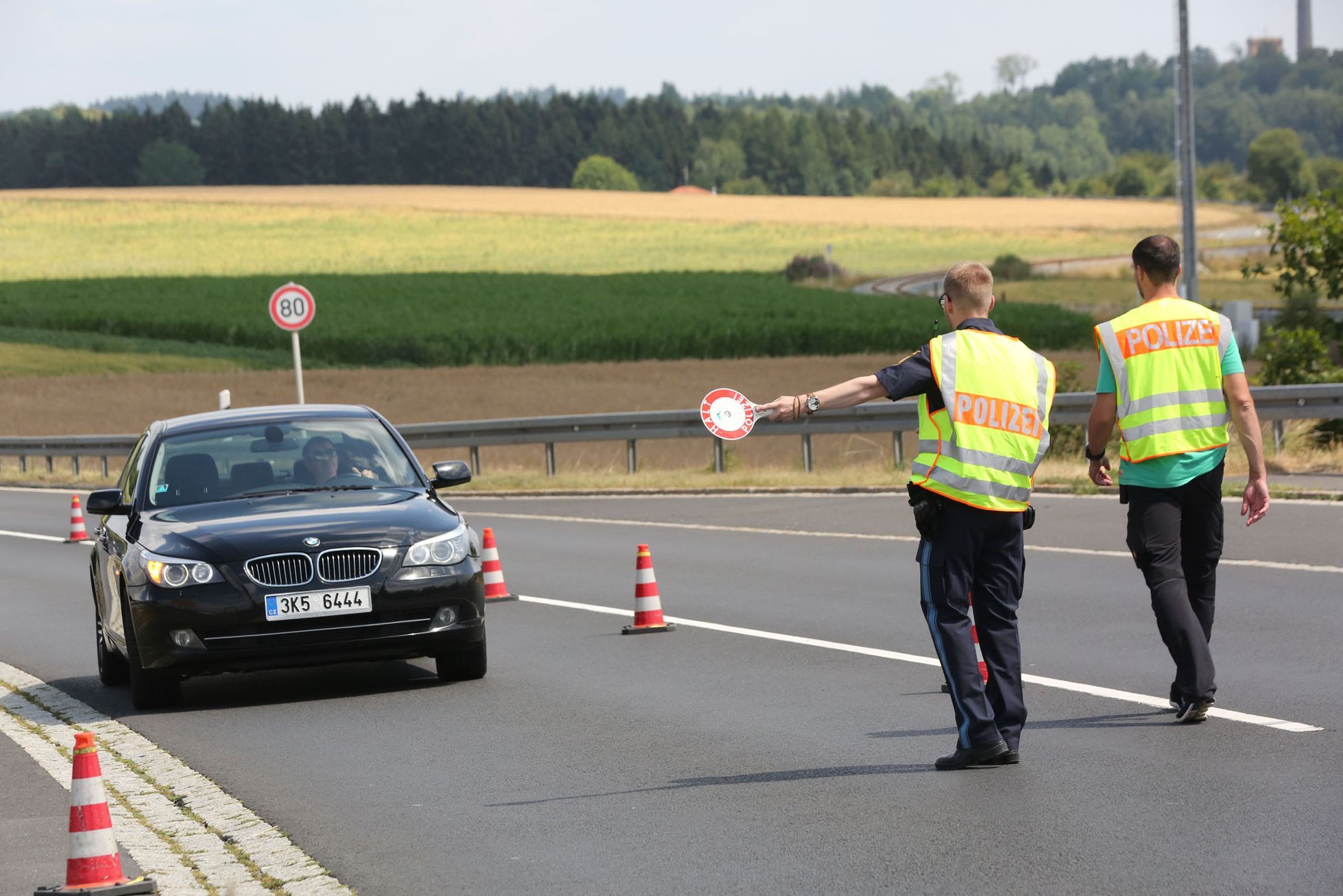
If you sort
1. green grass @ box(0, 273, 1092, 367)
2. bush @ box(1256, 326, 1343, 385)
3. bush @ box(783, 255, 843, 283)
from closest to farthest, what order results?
1. bush @ box(1256, 326, 1343, 385)
2. green grass @ box(0, 273, 1092, 367)
3. bush @ box(783, 255, 843, 283)

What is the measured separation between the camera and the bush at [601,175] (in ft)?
553

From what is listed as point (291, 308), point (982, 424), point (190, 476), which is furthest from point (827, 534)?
point (982, 424)

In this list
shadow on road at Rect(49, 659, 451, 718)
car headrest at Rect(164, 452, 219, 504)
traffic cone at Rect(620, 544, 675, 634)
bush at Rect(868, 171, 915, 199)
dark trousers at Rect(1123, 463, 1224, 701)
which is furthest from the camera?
bush at Rect(868, 171, 915, 199)

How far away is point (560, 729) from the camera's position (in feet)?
28.5

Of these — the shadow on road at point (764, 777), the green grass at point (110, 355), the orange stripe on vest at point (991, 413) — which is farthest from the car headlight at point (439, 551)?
the green grass at point (110, 355)

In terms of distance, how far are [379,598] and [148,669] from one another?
119 centimetres

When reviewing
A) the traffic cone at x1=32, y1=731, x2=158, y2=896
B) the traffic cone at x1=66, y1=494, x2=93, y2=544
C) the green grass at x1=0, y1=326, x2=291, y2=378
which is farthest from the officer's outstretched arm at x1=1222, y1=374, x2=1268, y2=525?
the green grass at x1=0, y1=326, x2=291, y2=378

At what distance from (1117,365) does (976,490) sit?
4.05 feet

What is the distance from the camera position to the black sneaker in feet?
25.7

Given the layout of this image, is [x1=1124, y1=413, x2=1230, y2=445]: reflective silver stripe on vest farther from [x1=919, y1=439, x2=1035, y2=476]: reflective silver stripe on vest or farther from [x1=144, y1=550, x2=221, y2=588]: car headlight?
[x1=144, y1=550, x2=221, y2=588]: car headlight

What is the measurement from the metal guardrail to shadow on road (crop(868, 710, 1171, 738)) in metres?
11.3

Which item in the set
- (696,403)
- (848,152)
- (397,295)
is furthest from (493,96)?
(696,403)

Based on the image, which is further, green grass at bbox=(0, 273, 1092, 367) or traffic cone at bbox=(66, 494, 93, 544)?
green grass at bbox=(0, 273, 1092, 367)

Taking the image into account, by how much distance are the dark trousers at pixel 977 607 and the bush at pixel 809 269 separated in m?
79.2
